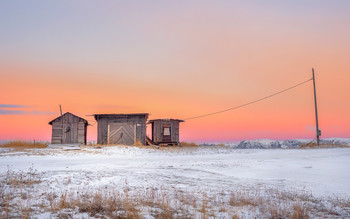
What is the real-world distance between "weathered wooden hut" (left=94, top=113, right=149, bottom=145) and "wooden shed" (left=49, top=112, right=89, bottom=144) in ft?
6.99

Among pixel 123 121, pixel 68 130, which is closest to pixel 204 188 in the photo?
pixel 123 121

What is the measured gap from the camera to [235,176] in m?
12.4

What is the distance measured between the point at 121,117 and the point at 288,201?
29.9 meters

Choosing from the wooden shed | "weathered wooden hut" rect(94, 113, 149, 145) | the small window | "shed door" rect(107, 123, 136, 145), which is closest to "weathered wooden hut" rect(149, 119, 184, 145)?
the small window

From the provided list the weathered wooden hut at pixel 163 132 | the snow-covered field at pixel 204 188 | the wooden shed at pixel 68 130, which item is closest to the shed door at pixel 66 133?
the wooden shed at pixel 68 130

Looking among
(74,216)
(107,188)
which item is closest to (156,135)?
(107,188)

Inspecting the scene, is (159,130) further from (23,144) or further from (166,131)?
(23,144)

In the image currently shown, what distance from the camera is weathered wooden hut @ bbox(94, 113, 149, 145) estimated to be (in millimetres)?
36312

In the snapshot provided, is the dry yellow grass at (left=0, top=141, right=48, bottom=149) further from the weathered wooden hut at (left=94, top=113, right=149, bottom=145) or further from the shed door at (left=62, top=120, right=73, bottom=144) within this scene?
the weathered wooden hut at (left=94, top=113, right=149, bottom=145)

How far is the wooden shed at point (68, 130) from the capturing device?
3628 centimetres

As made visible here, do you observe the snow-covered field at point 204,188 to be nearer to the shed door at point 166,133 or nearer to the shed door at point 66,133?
the shed door at point 166,133

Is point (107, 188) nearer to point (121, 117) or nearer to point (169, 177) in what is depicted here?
point (169, 177)

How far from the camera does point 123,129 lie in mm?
36531

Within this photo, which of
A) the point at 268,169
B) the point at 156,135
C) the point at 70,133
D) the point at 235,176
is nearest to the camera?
the point at 235,176
